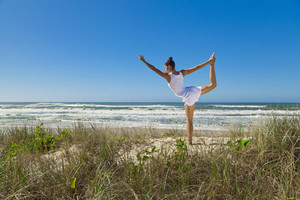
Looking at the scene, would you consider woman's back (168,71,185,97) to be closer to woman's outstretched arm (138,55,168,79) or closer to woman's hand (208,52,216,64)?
woman's outstretched arm (138,55,168,79)

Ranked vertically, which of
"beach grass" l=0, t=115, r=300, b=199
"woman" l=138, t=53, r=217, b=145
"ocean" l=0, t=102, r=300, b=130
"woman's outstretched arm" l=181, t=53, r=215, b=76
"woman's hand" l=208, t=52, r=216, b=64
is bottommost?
"ocean" l=0, t=102, r=300, b=130

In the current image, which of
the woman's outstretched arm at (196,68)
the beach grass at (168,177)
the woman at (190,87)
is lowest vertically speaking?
the beach grass at (168,177)

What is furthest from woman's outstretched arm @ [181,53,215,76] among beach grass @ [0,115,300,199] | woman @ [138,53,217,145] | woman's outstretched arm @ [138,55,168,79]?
beach grass @ [0,115,300,199]

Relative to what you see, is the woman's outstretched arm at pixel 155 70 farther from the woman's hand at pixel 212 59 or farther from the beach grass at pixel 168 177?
the beach grass at pixel 168 177

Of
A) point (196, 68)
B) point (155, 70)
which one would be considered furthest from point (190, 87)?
point (155, 70)

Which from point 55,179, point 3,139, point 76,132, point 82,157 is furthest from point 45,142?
point 55,179

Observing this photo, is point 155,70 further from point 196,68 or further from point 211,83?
point 211,83

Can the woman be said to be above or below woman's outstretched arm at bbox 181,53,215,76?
below

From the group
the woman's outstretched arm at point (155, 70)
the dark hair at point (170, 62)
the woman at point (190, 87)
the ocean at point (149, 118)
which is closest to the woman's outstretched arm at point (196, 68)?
the woman at point (190, 87)

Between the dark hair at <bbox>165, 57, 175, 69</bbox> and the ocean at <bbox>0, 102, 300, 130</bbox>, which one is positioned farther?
the ocean at <bbox>0, 102, 300, 130</bbox>

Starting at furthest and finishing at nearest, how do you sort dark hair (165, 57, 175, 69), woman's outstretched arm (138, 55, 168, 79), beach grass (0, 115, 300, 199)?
dark hair (165, 57, 175, 69) < woman's outstretched arm (138, 55, 168, 79) < beach grass (0, 115, 300, 199)

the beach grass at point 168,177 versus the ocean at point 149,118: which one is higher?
the beach grass at point 168,177

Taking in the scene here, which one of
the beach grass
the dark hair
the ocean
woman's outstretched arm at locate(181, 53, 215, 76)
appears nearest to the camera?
the beach grass

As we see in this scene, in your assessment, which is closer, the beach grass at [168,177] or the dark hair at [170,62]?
the beach grass at [168,177]
